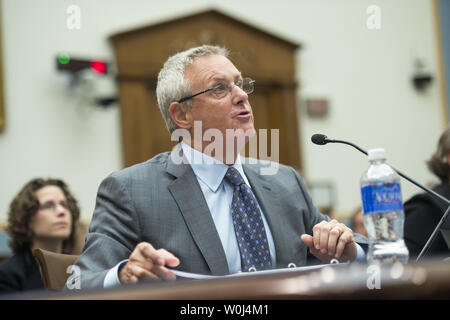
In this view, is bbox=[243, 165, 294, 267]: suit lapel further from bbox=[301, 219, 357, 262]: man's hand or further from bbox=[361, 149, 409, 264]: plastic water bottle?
bbox=[361, 149, 409, 264]: plastic water bottle

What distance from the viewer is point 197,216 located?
5.39ft

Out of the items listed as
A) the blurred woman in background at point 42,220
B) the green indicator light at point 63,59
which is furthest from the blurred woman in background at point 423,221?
the green indicator light at point 63,59

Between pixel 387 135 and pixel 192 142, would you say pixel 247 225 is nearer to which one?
pixel 192 142

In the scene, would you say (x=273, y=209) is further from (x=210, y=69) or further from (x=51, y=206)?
(x=51, y=206)

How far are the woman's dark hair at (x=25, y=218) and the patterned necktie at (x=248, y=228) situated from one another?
4.62 ft

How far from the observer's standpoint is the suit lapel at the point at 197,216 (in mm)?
1574

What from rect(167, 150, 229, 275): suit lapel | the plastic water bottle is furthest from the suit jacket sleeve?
the plastic water bottle

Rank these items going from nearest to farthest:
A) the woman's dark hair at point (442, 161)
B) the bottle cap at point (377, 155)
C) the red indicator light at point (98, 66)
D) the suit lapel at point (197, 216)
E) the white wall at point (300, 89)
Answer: the bottle cap at point (377, 155) → the suit lapel at point (197, 216) → the woman's dark hair at point (442, 161) → the white wall at point (300, 89) → the red indicator light at point (98, 66)

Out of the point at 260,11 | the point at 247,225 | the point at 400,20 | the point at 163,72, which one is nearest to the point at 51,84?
the point at 260,11

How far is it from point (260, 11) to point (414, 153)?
2.16 metres

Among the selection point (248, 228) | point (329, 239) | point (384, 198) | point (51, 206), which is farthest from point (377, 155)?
point (51, 206)

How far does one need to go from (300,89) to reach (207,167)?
3777 mm

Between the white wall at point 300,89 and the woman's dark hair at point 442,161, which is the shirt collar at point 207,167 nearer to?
the woman's dark hair at point 442,161

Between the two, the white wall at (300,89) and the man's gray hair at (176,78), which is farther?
the white wall at (300,89)
